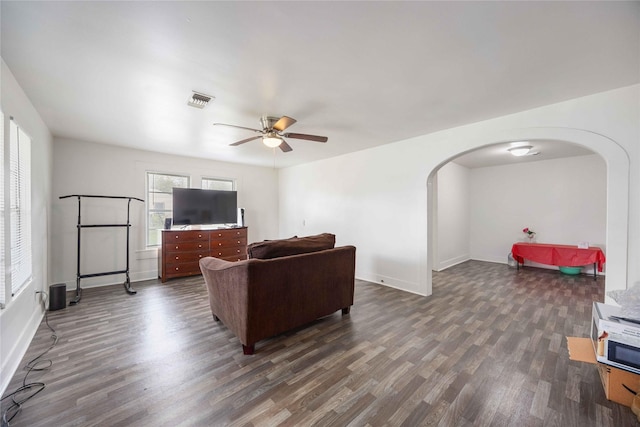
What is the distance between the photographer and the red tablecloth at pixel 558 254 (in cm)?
483

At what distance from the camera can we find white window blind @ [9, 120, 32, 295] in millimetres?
2230

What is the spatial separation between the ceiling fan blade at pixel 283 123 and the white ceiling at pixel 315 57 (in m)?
0.22

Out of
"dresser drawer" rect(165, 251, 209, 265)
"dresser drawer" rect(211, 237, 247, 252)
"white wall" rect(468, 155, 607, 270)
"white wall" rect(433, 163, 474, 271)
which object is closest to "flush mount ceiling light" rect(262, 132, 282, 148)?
"dresser drawer" rect(211, 237, 247, 252)

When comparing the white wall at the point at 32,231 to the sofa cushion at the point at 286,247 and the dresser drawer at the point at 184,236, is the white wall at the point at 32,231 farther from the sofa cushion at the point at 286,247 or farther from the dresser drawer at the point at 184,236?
the sofa cushion at the point at 286,247

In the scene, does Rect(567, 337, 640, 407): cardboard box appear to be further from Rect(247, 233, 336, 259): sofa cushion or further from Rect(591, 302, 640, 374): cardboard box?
Rect(247, 233, 336, 259): sofa cushion

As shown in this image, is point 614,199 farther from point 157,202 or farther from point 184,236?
point 157,202

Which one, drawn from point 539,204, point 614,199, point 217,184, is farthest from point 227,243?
point 539,204

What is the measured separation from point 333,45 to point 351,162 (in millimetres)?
3343

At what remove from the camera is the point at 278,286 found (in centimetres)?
248

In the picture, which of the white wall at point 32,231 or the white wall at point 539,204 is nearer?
the white wall at point 32,231

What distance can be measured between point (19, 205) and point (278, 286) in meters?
2.64

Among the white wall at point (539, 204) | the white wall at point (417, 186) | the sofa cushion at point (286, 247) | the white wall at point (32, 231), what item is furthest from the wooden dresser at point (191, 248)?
the white wall at point (539, 204)

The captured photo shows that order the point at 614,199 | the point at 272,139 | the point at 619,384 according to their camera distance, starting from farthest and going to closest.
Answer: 1. the point at 272,139
2. the point at 614,199
3. the point at 619,384

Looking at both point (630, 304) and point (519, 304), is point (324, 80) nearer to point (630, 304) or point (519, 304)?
point (630, 304)
